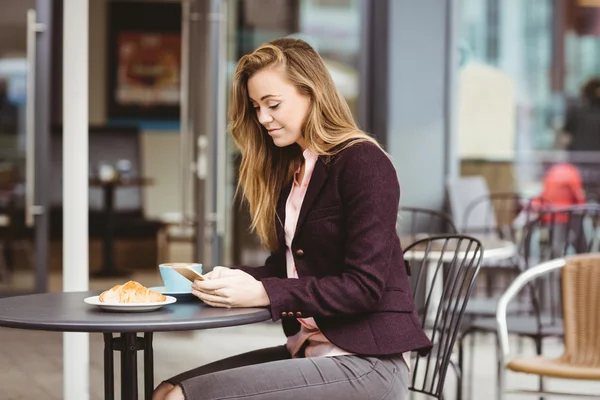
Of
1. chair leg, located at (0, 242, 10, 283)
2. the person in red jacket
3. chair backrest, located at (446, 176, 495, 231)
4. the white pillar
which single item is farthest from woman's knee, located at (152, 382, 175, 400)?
chair leg, located at (0, 242, 10, 283)

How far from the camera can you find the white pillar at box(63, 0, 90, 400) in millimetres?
3268

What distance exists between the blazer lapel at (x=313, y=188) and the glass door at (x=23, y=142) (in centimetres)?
379

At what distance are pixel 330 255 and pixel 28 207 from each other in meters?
3.89

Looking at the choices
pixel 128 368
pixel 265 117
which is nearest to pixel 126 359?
pixel 128 368

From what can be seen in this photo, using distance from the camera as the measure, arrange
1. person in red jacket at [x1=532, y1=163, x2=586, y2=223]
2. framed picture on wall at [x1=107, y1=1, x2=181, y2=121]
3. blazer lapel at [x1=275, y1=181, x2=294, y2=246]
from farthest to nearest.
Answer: framed picture on wall at [x1=107, y1=1, x2=181, y2=121] < person in red jacket at [x1=532, y1=163, x2=586, y2=223] < blazer lapel at [x1=275, y1=181, x2=294, y2=246]

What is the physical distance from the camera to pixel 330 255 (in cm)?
228

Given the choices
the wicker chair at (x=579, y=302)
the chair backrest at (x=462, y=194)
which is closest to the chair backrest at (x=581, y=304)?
the wicker chair at (x=579, y=302)

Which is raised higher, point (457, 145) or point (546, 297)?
point (457, 145)

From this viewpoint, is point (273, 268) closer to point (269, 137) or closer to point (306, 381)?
point (269, 137)

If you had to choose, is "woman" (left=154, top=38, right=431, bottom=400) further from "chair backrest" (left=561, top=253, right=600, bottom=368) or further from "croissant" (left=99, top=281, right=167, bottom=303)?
"chair backrest" (left=561, top=253, right=600, bottom=368)

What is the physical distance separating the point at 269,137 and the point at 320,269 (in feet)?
1.24

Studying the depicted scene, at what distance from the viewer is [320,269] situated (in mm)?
2293

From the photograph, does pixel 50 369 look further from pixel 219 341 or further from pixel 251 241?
pixel 251 241

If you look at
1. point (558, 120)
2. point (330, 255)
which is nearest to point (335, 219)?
point (330, 255)
